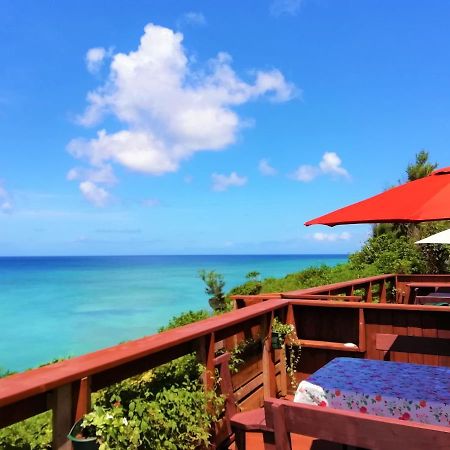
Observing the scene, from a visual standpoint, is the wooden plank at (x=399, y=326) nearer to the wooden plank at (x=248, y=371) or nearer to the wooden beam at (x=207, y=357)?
the wooden plank at (x=248, y=371)

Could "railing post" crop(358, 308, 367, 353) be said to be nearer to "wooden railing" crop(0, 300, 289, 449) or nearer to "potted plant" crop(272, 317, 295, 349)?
"potted plant" crop(272, 317, 295, 349)

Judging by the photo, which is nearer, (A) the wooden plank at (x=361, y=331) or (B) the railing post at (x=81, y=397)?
(B) the railing post at (x=81, y=397)

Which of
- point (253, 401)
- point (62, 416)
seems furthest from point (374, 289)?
point (62, 416)

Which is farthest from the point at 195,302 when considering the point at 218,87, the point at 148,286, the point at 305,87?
the point at 218,87

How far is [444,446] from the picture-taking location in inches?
55.6

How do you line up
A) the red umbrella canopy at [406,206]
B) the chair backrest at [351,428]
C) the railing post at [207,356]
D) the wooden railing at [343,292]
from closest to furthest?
the chair backrest at [351,428], the red umbrella canopy at [406,206], the railing post at [207,356], the wooden railing at [343,292]

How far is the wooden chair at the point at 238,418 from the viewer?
2.33 metres

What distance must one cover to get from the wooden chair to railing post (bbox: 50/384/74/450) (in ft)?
2.77

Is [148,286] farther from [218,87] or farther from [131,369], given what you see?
[131,369]

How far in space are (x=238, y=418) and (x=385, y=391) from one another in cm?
85

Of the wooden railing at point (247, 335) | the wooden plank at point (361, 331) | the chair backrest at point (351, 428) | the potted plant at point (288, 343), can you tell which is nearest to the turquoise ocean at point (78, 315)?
the potted plant at point (288, 343)

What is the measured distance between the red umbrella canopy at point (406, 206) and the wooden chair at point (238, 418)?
1.23 meters

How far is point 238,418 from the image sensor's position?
8.25 ft

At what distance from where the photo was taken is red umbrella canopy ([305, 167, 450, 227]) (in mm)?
2529
